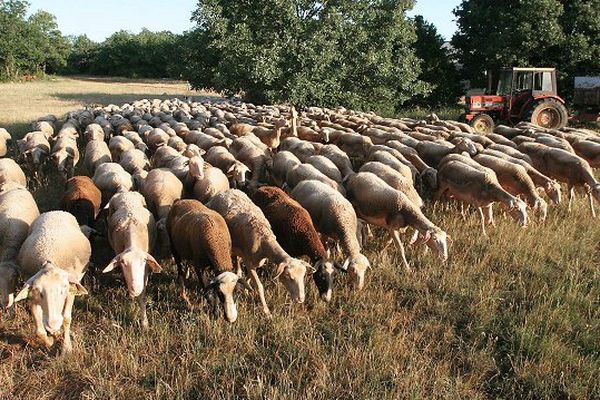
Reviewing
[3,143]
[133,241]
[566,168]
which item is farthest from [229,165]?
[3,143]

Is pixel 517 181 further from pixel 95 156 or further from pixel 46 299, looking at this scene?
pixel 95 156

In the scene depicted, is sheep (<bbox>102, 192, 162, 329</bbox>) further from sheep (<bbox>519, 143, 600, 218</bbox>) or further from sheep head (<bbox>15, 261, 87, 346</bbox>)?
sheep (<bbox>519, 143, 600, 218</bbox>)

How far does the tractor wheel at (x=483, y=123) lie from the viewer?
19.9 metres

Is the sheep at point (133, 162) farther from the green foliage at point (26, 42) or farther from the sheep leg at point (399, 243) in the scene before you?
the green foliage at point (26, 42)

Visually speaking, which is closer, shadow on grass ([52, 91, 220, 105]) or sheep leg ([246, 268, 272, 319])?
sheep leg ([246, 268, 272, 319])

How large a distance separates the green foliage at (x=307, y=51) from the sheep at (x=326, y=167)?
496 inches

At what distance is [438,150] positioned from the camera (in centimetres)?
1203

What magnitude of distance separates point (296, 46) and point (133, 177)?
49.1 ft

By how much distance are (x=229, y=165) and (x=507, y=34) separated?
2130cm

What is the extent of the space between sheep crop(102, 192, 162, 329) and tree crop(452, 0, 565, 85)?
79.1 ft

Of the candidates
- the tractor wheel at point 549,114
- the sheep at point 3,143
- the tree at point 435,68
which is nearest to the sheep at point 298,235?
the sheep at point 3,143

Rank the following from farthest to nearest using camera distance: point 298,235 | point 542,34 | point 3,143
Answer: point 542,34 < point 3,143 < point 298,235

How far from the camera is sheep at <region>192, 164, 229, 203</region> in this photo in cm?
880

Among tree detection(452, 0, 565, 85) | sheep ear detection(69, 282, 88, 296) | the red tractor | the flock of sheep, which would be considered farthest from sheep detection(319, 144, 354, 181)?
tree detection(452, 0, 565, 85)
